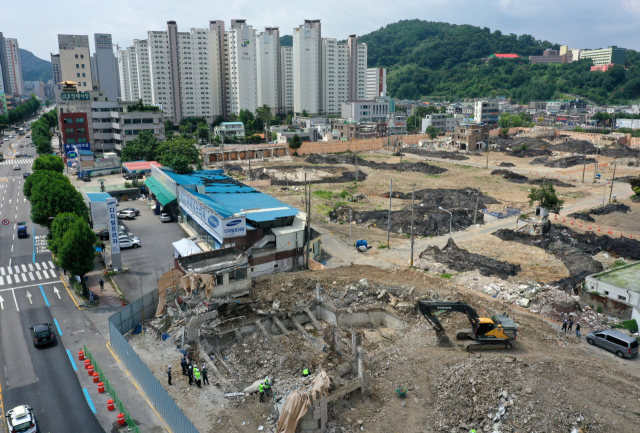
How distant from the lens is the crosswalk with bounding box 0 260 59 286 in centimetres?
3869

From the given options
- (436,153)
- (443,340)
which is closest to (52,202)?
(443,340)

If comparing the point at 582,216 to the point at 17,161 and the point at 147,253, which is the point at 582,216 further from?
→ the point at 17,161

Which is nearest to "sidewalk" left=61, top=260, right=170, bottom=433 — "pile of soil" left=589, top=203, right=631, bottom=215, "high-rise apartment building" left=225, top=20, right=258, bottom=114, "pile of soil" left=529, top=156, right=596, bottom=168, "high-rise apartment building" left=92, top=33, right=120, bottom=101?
"pile of soil" left=589, top=203, right=631, bottom=215

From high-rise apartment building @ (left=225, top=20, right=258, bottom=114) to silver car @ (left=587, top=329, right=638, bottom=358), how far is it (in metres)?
153

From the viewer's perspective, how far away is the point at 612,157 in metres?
114

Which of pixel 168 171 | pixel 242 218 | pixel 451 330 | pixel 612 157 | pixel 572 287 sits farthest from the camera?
pixel 612 157

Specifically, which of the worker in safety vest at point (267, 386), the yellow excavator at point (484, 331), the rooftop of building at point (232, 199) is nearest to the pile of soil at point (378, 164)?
the rooftop of building at point (232, 199)

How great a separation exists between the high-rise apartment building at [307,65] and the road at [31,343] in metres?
135

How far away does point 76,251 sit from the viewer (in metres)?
34.1

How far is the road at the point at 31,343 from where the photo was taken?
72.9ft

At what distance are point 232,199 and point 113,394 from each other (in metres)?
28.8

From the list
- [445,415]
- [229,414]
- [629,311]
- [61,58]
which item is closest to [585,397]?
[445,415]

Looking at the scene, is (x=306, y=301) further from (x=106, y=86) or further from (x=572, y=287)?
(x=106, y=86)

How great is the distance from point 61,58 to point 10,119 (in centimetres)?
4730
